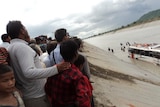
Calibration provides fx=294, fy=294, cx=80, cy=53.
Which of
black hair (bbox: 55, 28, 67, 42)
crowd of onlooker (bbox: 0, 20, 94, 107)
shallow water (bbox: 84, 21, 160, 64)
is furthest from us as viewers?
shallow water (bbox: 84, 21, 160, 64)

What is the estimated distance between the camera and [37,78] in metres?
3.65

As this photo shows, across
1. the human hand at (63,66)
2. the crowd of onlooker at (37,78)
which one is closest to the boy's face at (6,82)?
the crowd of onlooker at (37,78)

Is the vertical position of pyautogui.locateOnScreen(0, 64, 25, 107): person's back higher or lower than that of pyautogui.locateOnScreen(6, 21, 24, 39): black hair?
lower

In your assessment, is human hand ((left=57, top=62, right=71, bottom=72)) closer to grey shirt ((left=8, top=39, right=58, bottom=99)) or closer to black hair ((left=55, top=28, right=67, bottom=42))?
grey shirt ((left=8, top=39, right=58, bottom=99))

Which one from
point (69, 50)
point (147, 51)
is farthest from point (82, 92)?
point (147, 51)

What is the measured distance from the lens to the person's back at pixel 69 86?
358 cm

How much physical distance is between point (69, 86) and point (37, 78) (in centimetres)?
41

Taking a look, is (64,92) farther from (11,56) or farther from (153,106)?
(153,106)

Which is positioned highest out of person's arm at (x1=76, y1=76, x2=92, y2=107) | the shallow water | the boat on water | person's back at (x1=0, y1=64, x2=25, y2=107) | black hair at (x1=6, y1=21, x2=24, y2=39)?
black hair at (x1=6, y1=21, x2=24, y2=39)

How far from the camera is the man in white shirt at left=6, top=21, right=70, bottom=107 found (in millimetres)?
3639

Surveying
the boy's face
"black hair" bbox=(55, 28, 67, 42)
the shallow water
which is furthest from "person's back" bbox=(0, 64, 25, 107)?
the shallow water

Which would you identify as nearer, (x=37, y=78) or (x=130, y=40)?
(x=37, y=78)

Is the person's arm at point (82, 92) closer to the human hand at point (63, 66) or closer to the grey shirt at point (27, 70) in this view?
the human hand at point (63, 66)

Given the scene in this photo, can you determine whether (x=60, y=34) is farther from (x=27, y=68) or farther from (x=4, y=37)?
(x=4, y=37)
